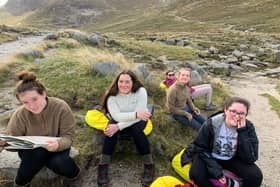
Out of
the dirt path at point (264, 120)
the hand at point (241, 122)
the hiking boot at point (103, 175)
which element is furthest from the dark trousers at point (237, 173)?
the hiking boot at point (103, 175)

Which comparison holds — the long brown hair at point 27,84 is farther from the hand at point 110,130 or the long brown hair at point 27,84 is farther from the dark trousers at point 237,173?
the dark trousers at point 237,173

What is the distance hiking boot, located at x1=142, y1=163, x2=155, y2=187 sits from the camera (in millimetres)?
5188

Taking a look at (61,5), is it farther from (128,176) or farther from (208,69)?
(128,176)

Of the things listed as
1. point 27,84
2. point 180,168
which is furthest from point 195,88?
point 27,84

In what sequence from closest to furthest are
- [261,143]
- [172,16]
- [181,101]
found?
[181,101]
[261,143]
[172,16]

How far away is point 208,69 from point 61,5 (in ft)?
476

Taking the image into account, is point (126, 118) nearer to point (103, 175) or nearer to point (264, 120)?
point (103, 175)

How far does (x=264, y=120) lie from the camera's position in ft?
31.3

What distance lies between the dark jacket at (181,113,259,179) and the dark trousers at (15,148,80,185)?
2.05 metres

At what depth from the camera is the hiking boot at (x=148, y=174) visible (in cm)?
519

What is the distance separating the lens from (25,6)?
186 metres

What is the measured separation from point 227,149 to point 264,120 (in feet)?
17.7

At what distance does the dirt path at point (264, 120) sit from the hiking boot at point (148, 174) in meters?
2.26

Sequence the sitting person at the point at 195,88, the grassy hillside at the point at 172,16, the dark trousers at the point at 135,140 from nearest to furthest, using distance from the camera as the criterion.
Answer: the dark trousers at the point at 135,140
the sitting person at the point at 195,88
the grassy hillside at the point at 172,16
